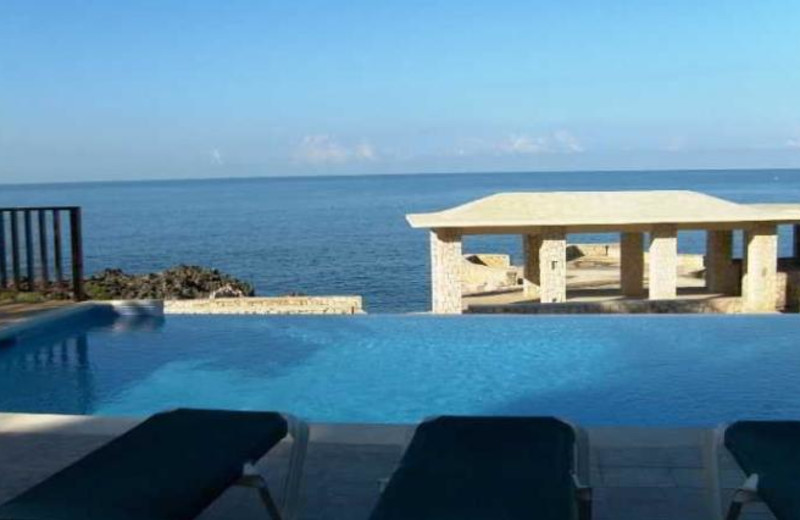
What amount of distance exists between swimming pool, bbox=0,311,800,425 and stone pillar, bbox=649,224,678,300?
10.3 metres

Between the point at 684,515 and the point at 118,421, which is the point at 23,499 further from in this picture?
the point at 684,515

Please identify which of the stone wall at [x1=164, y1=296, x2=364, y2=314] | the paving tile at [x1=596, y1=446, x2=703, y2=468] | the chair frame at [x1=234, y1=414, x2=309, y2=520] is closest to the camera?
the chair frame at [x1=234, y1=414, x2=309, y2=520]

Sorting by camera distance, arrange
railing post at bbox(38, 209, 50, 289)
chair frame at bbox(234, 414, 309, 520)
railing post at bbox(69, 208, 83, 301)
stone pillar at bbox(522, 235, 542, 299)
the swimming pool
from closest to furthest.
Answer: chair frame at bbox(234, 414, 309, 520), the swimming pool, railing post at bbox(38, 209, 50, 289), railing post at bbox(69, 208, 83, 301), stone pillar at bbox(522, 235, 542, 299)

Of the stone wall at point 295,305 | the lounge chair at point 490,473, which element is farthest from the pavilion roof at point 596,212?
the lounge chair at point 490,473

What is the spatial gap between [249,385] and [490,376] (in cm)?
203

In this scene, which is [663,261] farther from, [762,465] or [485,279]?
[762,465]

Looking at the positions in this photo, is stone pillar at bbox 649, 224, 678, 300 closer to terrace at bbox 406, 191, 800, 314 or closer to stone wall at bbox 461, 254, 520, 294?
terrace at bbox 406, 191, 800, 314

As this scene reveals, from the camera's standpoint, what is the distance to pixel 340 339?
8.78 m

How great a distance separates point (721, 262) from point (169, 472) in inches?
833

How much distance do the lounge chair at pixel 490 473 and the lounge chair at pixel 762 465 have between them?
51 centimetres

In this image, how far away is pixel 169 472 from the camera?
2787 millimetres

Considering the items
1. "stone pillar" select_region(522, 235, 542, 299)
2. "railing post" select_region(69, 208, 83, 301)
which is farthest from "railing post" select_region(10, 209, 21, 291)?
"stone pillar" select_region(522, 235, 542, 299)

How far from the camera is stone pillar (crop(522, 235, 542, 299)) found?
2144 centimetres

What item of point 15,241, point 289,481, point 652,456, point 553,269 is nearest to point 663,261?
point 553,269
